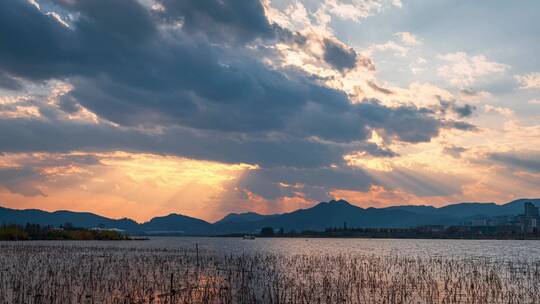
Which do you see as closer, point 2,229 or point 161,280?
point 161,280

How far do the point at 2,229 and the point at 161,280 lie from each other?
542 feet

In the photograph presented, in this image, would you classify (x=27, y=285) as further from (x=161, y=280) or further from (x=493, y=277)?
(x=493, y=277)

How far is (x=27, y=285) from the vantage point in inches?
1505

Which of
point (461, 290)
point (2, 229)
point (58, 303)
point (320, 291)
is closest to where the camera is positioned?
point (58, 303)

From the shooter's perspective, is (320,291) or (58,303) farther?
(320,291)

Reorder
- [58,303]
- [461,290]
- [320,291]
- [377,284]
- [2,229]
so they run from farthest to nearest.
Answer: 1. [2,229]
2. [377,284]
3. [461,290]
4. [320,291]
5. [58,303]

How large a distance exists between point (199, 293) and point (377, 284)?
17.7 m

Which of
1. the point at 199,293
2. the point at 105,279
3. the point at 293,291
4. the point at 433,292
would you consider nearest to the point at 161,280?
the point at 105,279

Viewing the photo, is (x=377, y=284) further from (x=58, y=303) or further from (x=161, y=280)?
(x=58, y=303)

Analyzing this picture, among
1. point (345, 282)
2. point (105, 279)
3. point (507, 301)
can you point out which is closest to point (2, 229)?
point (105, 279)

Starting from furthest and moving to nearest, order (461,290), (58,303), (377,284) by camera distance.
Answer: (377,284), (461,290), (58,303)

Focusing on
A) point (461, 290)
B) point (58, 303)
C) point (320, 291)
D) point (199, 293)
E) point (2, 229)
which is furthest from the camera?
point (2, 229)

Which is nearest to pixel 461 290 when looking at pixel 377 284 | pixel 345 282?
pixel 377 284

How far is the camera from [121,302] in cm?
3152
